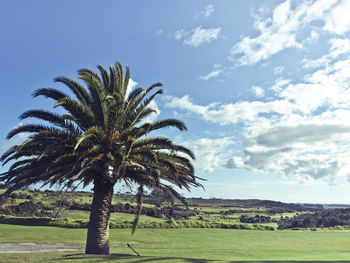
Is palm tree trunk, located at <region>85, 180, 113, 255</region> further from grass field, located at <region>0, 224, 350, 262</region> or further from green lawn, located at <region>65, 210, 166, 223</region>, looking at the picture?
green lawn, located at <region>65, 210, 166, 223</region>

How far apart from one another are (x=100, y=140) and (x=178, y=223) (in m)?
20.6

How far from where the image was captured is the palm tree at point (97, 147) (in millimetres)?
16422

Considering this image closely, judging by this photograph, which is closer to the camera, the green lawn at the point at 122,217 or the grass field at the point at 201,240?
the grass field at the point at 201,240

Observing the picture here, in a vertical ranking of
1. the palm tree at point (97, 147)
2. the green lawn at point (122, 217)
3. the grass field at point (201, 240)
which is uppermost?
the palm tree at point (97, 147)

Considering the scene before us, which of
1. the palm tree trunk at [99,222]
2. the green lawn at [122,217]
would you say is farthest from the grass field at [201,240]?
the green lawn at [122,217]

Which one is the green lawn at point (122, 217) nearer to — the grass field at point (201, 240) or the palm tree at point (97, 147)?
the grass field at point (201, 240)

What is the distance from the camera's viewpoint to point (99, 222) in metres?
17.3

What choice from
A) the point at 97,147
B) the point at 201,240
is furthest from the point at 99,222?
the point at 201,240

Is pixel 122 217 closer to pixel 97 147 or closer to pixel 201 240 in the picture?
pixel 201 240

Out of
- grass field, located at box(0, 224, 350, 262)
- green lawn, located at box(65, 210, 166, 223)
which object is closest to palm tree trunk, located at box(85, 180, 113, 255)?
grass field, located at box(0, 224, 350, 262)

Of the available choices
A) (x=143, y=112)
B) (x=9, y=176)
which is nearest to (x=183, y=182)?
(x=143, y=112)

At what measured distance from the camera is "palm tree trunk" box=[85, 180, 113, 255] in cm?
1681

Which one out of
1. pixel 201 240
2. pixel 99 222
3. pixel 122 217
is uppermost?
pixel 99 222

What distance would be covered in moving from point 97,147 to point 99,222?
179 inches
